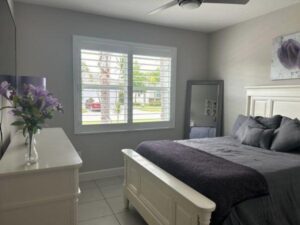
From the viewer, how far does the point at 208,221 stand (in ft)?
4.76

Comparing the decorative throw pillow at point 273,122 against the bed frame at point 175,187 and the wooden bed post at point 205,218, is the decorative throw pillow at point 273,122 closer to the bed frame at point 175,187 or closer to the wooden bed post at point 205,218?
the bed frame at point 175,187

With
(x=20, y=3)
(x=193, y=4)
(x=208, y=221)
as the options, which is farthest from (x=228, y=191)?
(x=20, y=3)

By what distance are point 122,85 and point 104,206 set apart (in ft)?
6.24

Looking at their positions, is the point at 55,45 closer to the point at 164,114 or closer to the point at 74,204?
the point at 164,114

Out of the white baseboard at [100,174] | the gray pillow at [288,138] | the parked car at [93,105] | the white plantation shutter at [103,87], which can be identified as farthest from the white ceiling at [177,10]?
the white baseboard at [100,174]

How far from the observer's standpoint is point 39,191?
51.7 inches

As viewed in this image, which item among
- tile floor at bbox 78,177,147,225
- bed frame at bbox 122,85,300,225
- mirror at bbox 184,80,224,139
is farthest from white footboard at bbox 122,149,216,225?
mirror at bbox 184,80,224,139

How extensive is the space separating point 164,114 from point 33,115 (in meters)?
2.96

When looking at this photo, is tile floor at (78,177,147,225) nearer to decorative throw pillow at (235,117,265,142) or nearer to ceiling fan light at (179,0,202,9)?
decorative throw pillow at (235,117,265,142)

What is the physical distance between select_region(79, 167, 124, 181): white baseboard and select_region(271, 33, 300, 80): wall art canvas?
2.86 meters

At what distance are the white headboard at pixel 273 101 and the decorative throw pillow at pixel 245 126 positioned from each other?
43 centimetres

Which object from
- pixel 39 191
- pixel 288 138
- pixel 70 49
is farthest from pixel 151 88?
pixel 39 191

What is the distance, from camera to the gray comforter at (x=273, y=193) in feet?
5.34

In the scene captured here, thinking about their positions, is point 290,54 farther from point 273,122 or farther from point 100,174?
point 100,174
